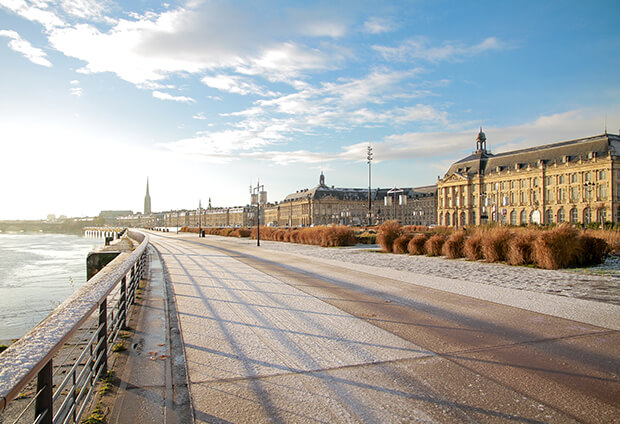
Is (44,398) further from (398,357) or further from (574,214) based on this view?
(574,214)

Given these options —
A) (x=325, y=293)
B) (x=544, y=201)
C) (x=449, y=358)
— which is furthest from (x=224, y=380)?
(x=544, y=201)

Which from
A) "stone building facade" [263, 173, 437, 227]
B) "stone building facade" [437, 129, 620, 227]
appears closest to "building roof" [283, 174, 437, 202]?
"stone building facade" [263, 173, 437, 227]

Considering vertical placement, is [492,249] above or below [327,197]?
below

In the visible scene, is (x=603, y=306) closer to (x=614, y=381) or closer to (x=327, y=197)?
(x=614, y=381)

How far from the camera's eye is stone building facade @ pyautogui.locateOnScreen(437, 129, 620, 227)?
71.0 m

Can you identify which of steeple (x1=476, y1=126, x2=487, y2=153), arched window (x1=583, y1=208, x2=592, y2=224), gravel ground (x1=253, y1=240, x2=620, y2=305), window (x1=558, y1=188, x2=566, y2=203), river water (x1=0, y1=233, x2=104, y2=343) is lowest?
river water (x1=0, y1=233, x2=104, y2=343)

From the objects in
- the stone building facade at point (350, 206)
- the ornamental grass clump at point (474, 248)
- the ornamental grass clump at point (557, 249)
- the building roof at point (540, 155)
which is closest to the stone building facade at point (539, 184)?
the building roof at point (540, 155)

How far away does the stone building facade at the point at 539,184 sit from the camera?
7100 cm

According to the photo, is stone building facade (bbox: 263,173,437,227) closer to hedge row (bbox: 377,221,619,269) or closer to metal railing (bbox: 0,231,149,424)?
hedge row (bbox: 377,221,619,269)

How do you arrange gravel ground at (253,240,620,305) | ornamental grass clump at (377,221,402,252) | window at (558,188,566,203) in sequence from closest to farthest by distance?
gravel ground at (253,240,620,305) → ornamental grass clump at (377,221,402,252) → window at (558,188,566,203)

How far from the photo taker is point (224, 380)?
4.44 m

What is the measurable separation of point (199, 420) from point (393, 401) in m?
1.80

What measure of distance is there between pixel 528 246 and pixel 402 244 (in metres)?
8.05

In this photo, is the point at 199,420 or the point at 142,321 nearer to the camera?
the point at 199,420
